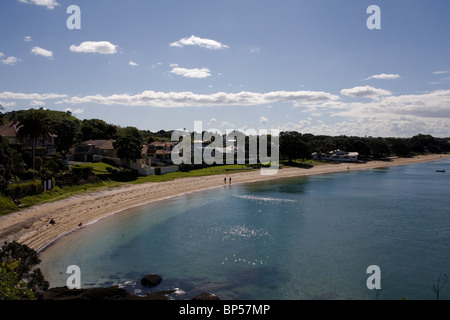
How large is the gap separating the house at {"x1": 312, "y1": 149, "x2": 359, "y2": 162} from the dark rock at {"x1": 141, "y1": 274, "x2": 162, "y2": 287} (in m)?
135

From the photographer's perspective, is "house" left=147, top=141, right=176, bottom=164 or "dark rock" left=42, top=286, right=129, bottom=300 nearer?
"dark rock" left=42, top=286, right=129, bottom=300

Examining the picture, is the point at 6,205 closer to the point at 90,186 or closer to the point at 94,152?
the point at 90,186

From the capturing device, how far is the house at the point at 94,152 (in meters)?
77.0

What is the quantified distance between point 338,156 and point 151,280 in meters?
140

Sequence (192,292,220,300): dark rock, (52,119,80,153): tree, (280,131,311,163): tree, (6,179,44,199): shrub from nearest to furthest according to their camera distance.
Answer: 1. (192,292,220,300): dark rock
2. (6,179,44,199): shrub
3. (52,119,80,153): tree
4. (280,131,311,163): tree

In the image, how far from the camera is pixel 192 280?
2612 centimetres

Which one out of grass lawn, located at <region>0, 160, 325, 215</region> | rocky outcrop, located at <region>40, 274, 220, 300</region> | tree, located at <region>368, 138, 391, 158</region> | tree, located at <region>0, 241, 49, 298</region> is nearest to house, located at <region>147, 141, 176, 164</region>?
grass lawn, located at <region>0, 160, 325, 215</region>

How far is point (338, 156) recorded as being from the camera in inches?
5960

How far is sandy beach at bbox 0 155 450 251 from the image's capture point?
1344 inches

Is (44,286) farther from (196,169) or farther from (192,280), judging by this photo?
(196,169)

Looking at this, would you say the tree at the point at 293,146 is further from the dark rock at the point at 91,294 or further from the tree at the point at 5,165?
the dark rock at the point at 91,294

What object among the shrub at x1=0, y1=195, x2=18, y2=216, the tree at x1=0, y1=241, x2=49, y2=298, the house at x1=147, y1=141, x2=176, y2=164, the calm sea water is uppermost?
the house at x1=147, y1=141, x2=176, y2=164

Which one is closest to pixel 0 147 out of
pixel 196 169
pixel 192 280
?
pixel 192 280

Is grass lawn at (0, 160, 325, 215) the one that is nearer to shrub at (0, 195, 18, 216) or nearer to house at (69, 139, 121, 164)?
shrub at (0, 195, 18, 216)
